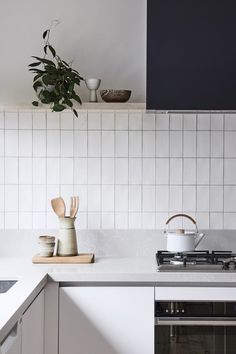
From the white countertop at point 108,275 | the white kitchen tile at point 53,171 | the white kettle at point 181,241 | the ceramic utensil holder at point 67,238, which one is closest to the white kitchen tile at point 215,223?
the white kettle at point 181,241

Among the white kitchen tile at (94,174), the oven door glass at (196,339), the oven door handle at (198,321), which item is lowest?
the oven door glass at (196,339)

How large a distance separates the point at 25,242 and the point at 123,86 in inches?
41.2

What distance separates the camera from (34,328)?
2635 millimetres

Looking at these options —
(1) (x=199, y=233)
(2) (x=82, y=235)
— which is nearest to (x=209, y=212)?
(1) (x=199, y=233)

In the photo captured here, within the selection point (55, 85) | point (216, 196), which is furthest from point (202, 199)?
point (55, 85)

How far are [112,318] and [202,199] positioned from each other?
3.13ft

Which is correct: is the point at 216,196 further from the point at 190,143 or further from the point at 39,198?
the point at 39,198

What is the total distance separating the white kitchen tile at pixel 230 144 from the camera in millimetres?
3518

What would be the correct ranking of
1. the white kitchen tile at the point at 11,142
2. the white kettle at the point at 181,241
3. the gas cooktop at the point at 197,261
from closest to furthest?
the gas cooktop at the point at 197,261, the white kettle at the point at 181,241, the white kitchen tile at the point at 11,142

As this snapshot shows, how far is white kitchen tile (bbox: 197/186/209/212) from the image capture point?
3.52m

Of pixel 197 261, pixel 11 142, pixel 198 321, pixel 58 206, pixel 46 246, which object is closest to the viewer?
pixel 198 321

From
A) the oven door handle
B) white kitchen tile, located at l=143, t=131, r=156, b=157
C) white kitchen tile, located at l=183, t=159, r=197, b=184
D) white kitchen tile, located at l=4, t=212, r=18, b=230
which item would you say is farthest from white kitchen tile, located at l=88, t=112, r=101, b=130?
the oven door handle

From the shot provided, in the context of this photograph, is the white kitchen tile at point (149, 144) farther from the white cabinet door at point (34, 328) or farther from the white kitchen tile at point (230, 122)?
the white cabinet door at point (34, 328)

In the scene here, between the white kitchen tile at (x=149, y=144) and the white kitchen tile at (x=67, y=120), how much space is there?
417mm
